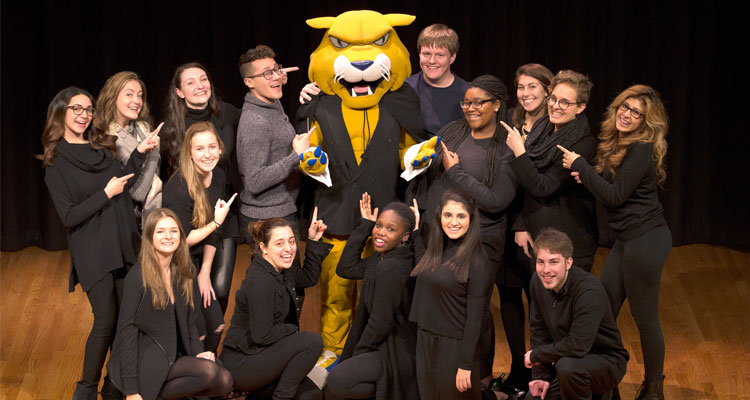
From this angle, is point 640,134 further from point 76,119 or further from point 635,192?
point 76,119

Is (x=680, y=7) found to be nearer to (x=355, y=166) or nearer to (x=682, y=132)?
(x=682, y=132)

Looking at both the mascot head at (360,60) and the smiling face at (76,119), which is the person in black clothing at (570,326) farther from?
the smiling face at (76,119)

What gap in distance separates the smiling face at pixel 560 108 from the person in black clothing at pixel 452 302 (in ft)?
1.87

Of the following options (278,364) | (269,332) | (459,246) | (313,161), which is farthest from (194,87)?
(459,246)

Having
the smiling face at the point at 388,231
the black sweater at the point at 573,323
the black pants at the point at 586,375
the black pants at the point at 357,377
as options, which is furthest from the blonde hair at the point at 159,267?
the black pants at the point at 586,375

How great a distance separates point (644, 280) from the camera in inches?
162

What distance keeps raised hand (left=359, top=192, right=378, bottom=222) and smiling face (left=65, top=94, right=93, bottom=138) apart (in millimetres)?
1263

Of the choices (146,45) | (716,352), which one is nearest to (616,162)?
(716,352)

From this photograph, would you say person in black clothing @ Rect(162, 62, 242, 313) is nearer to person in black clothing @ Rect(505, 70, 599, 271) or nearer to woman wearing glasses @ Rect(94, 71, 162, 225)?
woman wearing glasses @ Rect(94, 71, 162, 225)

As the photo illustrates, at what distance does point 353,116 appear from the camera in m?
4.57

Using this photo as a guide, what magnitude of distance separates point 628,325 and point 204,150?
2.60 metres

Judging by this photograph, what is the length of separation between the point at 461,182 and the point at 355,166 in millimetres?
553

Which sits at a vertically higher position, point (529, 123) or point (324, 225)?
point (529, 123)

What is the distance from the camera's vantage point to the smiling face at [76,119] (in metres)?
4.14
